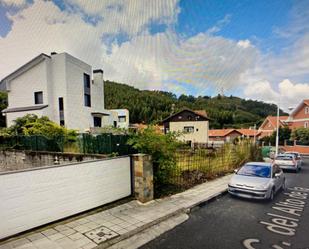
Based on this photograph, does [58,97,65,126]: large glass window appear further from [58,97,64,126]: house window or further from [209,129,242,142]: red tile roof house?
[209,129,242,142]: red tile roof house

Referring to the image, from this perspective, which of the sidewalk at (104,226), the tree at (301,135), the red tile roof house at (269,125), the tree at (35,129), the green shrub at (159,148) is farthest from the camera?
the red tile roof house at (269,125)

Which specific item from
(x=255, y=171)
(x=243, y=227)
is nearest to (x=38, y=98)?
(x=255, y=171)

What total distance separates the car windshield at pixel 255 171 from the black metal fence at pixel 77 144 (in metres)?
4.76

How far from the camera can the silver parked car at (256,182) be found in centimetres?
707

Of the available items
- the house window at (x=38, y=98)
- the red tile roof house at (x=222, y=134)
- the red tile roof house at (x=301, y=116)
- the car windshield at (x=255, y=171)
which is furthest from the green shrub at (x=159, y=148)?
the red tile roof house at (x=222, y=134)

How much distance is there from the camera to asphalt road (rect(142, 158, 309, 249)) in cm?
420

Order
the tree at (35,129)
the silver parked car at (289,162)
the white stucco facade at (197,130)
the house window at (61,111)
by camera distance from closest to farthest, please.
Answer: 1. the silver parked car at (289,162)
2. the tree at (35,129)
3. the house window at (61,111)
4. the white stucco facade at (197,130)

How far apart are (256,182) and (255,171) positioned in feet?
3.08

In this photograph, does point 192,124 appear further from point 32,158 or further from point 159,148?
point 159,148

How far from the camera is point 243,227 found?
A: 506 centimetres

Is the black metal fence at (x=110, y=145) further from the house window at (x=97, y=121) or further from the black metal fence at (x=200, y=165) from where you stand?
the house window at (x=97, y=121)

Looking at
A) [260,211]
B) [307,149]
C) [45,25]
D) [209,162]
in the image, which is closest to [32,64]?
[45,25]

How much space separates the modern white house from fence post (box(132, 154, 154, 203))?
1645 cm

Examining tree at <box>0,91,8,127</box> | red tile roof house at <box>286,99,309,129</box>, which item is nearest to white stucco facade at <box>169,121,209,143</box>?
red tile roof house at <box>286,99,309,129</box>
